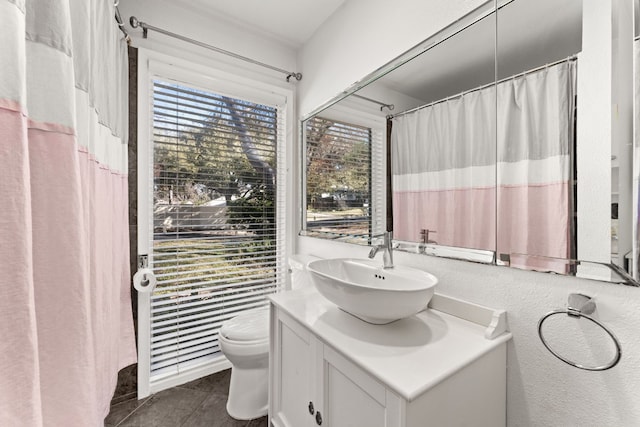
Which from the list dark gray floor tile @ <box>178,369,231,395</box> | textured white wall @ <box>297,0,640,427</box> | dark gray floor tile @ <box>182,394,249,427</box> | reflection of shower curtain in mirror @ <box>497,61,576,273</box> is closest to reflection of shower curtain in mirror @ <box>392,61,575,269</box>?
reflection of shower curtain in mirror @ <box>497,61,576,273</box>

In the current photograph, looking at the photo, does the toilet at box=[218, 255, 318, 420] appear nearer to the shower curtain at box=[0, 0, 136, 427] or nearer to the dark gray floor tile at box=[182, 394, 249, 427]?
the dark gray floor tile at box=[182, 394, 249, 427]

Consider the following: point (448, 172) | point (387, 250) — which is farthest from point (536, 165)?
point (387, 250)

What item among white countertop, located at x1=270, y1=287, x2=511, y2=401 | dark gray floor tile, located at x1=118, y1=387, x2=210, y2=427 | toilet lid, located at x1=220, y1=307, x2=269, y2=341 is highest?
white countertop, located at x1=270, y1=287, x2=511, y2=401

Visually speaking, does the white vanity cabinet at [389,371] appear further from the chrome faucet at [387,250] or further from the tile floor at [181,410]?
the tile floor at [181,410]

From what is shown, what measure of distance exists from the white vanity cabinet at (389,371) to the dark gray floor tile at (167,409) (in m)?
0.76

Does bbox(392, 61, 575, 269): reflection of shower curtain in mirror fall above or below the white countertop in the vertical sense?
above

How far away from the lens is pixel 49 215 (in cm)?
67

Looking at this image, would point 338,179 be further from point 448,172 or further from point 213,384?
point 213,384

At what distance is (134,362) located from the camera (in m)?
1.48

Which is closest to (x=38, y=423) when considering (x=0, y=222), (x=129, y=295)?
(x=0, y=222)

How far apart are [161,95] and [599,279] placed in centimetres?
226

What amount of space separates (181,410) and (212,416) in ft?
0.66

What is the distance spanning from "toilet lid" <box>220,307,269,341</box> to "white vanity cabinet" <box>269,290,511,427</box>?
38 cm

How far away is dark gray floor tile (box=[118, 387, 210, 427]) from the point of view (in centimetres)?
145
